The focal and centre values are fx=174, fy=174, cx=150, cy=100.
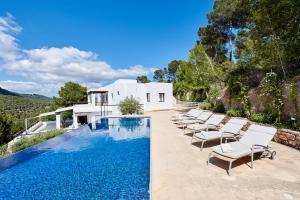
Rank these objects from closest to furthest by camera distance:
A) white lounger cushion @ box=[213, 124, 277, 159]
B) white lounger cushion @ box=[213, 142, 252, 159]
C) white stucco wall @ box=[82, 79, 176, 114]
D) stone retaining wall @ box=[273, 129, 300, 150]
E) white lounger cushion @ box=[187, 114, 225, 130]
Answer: white lounger cushion @ box=[213, 142, 252, 159] < white lounger cushion @ box=[213, 124, 277, 159] < stone retaining wall @ box=[273, 129, 300, 150] < white lounger cushion @ box=[187, 114, 225, 130] < white stucco wall @ box=[82, 79, 176, 114]

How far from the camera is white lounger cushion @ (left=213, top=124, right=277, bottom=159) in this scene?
479 cm

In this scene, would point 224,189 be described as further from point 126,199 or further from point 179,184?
point 126,199

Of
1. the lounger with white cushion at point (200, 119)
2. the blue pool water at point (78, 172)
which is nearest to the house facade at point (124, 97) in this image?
the lounger with white cushion at point (200, 119)

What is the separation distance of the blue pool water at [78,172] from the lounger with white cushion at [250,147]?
2203mm

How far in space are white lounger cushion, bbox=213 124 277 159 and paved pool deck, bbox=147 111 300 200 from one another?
40 centimetres

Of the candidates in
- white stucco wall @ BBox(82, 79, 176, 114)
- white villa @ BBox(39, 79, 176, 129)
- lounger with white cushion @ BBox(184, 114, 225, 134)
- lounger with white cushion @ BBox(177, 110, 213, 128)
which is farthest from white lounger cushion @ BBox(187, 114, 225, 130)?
white stucco wall @ BBox(82, 79, 176, 114)

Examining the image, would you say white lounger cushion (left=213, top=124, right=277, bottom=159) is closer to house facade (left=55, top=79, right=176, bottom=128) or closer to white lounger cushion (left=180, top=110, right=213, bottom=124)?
white lounger cushion (left=180, top=110, right=213, bottom=124)

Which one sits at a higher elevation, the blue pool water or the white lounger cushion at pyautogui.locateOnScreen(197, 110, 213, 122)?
the white lounger cushion at pyautogui.locateOnScreen(197, 110, 213, 122)

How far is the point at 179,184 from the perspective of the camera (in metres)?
3.93

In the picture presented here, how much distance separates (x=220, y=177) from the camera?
13.8ft

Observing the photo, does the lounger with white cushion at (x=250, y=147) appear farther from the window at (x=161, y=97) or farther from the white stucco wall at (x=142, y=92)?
the window at (x=161, y=97)

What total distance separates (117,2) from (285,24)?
13075 mm

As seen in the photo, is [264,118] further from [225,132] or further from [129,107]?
[129,107]

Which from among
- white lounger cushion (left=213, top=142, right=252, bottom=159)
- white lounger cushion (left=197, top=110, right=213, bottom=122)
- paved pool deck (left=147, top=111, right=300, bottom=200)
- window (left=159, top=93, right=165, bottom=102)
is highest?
window (left=159, top=93, right=165, bottom=102)
